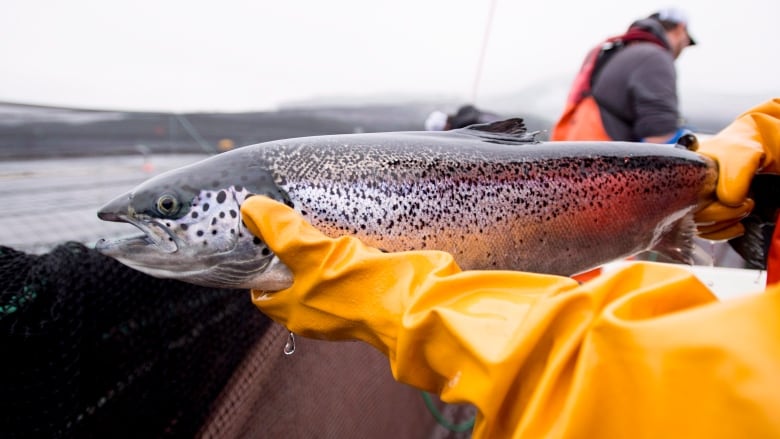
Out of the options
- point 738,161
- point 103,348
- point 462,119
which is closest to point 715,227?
point 738,161

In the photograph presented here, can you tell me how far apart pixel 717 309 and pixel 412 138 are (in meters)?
1.03

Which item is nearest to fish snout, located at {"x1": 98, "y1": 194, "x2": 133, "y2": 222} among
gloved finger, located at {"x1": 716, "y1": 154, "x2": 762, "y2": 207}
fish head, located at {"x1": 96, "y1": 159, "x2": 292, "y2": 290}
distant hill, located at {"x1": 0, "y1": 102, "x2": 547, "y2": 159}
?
fish head, located at {"x1": 96, "y1": 159, "x2": 292, "y2": 290}

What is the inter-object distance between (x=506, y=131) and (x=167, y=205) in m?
1.12

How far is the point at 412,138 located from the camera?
1.40 m

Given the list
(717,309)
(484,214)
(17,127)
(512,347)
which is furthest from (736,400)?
(17,127)

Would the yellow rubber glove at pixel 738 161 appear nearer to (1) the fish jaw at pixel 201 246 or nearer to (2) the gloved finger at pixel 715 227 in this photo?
(2) the gloved finger at pixel 715 227

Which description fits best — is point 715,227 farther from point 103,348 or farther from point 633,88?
point 103,348

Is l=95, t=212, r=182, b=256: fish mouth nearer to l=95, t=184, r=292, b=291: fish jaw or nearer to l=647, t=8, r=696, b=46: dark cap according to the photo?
l=95, t=184, r=292, b=291: fish jaw

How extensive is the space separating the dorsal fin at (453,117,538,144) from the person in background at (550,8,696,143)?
1.65 meters

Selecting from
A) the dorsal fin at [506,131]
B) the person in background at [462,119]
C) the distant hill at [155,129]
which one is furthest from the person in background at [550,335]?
the distant hill at [155,129]

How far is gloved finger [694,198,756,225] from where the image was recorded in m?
1.74

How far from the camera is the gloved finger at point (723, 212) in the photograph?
1.74 meters

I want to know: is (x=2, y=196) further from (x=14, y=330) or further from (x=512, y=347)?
(x=512, y=347)

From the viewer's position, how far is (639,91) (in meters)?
2.78
